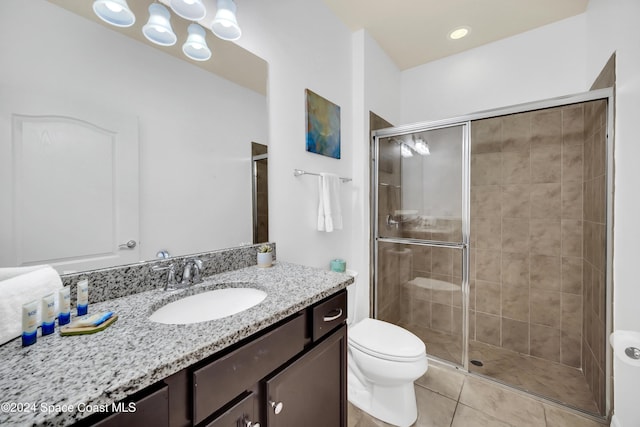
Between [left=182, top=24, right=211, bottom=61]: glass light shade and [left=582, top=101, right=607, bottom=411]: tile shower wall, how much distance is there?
7.18ft

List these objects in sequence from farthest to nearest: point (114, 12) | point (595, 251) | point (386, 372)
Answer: point (595, 251), point (386, 372), point (114, 12)

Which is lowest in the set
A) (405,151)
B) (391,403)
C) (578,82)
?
(391,403)

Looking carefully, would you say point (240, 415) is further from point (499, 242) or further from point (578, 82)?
point (578, 82)

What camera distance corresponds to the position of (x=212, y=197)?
1191 millimetres

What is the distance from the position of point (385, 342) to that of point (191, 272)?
1.14 meters

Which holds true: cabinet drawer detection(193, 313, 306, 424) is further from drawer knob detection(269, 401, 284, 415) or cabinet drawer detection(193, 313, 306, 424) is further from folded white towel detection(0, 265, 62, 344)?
Answer: folded white towel detection(0, 265, 62, 344)

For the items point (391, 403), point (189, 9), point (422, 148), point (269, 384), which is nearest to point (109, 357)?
point (269, 384)

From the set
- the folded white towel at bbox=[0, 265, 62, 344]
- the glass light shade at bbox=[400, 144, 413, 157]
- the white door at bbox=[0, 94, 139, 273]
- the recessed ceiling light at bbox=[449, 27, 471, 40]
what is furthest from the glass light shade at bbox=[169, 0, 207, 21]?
the recessed ceiling light at bbox=[449, 27, 471, 40]

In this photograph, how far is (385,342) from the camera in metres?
1.49

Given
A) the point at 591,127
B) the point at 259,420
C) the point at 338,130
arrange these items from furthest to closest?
the point at 338,130 < the point at 591,127 < the point at 259,420

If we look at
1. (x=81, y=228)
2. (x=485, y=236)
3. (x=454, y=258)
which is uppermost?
(x=81, y=228)

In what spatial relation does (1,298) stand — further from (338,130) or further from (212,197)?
(338,130)

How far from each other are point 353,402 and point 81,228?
67.2 inches

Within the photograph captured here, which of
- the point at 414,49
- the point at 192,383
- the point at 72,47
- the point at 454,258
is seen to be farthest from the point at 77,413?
the point at 414,49
